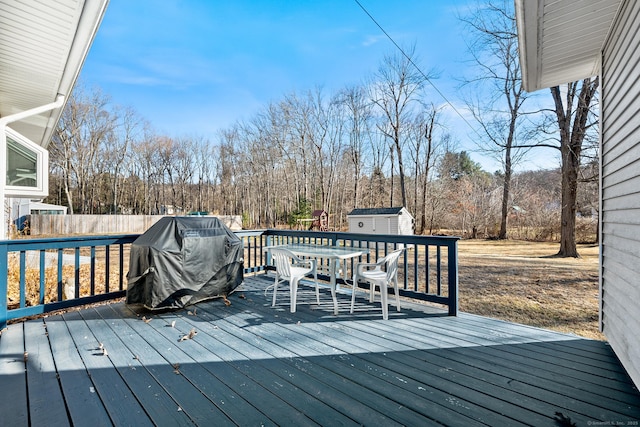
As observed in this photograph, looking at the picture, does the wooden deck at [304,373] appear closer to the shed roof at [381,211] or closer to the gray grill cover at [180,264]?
the gray grill cover at [180,264]

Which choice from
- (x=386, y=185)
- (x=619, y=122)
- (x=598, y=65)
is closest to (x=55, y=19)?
(x=619, y=122)

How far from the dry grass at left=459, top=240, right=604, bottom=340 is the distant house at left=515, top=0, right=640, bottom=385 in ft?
5.27

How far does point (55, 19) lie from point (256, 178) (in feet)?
72.6

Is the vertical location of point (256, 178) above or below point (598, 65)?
above

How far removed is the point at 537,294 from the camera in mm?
5301

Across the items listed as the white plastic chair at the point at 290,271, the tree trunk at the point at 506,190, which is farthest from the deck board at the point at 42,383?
the tree trunk at the point at 506,190

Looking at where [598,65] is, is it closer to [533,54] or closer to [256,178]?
[533,54]

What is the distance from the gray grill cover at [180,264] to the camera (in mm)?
3355

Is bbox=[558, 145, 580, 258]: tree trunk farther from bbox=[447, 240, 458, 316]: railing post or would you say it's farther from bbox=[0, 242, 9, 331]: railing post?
bbox=[0, 242, 9, 331]: railing post

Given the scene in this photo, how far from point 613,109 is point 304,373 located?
10.4 feet

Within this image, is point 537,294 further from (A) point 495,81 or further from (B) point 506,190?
(B) point 506,190

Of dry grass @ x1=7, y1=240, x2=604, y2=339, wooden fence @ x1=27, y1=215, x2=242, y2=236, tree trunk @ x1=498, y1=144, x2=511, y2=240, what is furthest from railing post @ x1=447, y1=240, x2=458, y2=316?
wooden fence @ x1=27, y1=215, x2=242, y2=236

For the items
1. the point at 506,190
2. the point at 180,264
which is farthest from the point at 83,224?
the point at 506,190

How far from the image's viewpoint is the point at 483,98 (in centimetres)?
1295
